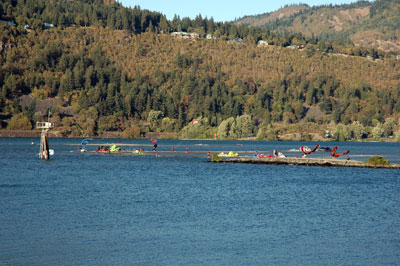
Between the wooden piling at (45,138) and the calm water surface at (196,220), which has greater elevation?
the wooden piling at (45,138)

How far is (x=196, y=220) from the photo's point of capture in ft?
149

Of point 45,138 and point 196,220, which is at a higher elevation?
point 45,138

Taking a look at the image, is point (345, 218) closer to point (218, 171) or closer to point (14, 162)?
point (218, 171)

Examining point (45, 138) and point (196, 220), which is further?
point (45, 138)

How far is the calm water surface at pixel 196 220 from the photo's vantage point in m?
34.2

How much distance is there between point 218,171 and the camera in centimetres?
9419

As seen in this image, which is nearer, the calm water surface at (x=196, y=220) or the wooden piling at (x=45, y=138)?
the calm water surface at (x=196, y=220)

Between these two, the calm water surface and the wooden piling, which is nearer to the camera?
the calm water surface

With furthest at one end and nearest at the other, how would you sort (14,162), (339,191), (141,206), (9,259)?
(14,162), (339,191), (141,206), (9,259)

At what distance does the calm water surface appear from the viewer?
34.2 metres

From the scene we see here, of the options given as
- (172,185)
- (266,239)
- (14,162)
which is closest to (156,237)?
(266,239)

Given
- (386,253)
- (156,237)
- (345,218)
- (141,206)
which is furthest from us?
(141,206)

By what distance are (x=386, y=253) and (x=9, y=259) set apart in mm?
21886

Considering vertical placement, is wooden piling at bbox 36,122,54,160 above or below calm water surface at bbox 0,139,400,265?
above
